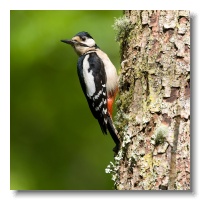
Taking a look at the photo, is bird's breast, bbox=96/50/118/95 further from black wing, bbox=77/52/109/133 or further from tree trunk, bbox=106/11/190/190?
tree trunk, bbox=106/11/190/190

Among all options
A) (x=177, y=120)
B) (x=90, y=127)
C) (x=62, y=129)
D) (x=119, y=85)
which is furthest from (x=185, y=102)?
(x=62, y=129)

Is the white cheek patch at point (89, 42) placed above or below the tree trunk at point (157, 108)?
above

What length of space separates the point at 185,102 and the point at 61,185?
95cm

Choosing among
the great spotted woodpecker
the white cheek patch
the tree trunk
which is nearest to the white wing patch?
the great spotted woodpecker

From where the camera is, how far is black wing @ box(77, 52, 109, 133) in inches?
125

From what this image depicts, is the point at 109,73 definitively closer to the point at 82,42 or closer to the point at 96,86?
the point at 96,86

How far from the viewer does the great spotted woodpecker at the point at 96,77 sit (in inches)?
124

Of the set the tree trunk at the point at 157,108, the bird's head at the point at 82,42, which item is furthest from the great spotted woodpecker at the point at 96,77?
the tree trunk at the point at 157,108

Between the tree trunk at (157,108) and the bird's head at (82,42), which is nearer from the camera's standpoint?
the tree trunk at (157,108)

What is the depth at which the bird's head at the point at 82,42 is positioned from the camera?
3.19 meters

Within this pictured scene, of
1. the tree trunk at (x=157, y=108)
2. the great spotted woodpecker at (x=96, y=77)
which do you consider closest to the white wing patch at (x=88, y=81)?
the great spotted woodpecker at (x=96, y=77)

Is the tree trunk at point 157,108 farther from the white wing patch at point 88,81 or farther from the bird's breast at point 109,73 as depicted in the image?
the white wing patch at point 88,81

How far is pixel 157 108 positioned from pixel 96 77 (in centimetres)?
61

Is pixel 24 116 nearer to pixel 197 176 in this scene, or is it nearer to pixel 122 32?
pixel 122 32
